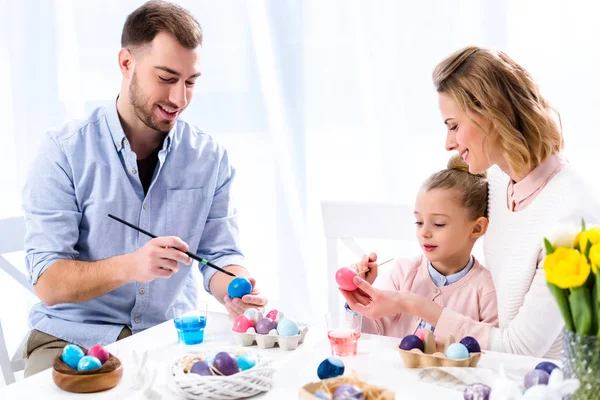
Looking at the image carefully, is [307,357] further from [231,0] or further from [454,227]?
[231,0]

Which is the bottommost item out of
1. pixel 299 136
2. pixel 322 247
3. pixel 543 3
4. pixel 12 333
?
pixel 12 333

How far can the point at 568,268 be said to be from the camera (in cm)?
106

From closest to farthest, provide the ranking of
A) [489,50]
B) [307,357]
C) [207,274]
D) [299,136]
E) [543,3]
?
[307,357] < [489,50] < [207,274] < [543,3] < [299,136]

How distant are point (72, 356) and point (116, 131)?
3.07ft

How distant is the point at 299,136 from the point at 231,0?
0.65 metres

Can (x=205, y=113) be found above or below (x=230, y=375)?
above

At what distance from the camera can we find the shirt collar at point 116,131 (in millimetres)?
2154

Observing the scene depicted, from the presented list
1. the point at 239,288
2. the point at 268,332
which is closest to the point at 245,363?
the point at 268,332

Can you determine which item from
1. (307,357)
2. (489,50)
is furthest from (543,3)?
(307,357)

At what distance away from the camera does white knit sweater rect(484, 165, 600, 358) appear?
5.31 feet

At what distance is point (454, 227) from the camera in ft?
6.41

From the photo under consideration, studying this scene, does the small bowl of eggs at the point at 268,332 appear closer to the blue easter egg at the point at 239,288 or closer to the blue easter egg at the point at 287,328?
the blue easter egg at the point at 287,328

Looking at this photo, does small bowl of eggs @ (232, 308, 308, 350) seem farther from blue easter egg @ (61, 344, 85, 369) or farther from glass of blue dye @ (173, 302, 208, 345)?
blue easter egg @ (61, 344, 85, 369)

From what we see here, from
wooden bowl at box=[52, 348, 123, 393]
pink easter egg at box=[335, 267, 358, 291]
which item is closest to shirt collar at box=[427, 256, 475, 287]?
pink easter egg at box=[335, 267, 358, 291]
